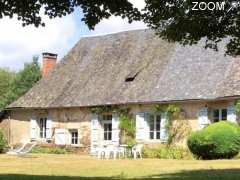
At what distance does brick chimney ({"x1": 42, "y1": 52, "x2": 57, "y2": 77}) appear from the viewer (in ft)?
115

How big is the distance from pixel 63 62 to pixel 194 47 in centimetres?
911

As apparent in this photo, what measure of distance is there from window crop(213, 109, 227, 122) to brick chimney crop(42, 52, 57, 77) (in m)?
13.5

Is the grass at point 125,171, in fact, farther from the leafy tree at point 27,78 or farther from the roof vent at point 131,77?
the leafy tree at point 27,78

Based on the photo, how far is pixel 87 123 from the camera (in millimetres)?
29188

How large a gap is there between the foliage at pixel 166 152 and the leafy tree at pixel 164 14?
44.5 ft

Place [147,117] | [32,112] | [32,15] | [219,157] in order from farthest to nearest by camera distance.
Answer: [32,112] → [147,117] → [219,157] → [32,15]

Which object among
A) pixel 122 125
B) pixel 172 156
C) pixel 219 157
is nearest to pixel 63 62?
pixel 122 125

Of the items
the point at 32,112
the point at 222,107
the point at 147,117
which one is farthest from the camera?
the point at 32,112

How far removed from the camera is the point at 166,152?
25.1 m

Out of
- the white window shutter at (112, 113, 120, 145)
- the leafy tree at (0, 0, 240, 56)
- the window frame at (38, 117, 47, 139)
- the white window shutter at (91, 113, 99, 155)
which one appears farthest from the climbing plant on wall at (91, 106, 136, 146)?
the leafy tree at (0, 0, 240, 56)

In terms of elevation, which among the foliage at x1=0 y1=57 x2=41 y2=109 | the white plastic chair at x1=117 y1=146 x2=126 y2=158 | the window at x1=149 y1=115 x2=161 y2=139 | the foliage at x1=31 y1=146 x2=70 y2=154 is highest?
the foliage at x1=0 y1=57 x2=41 y2=109

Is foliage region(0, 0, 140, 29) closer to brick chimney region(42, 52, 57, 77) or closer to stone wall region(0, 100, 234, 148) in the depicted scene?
stone wall region(0, 100, 234, 148)

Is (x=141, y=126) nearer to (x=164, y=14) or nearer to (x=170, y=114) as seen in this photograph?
(x=170, y=114)

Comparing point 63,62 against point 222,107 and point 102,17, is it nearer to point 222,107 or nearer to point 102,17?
point 222,107
